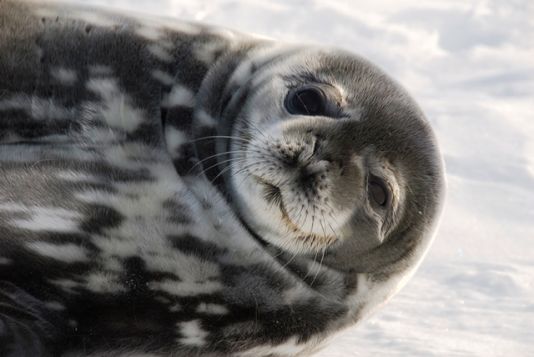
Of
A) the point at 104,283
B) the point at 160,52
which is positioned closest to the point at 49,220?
the point at 104,283

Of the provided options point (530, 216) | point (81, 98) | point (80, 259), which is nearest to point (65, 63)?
point (81, 98)

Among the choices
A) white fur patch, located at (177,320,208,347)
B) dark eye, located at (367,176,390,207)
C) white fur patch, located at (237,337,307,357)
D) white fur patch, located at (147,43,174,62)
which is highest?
white fur patch, located at (147,43,174,62)

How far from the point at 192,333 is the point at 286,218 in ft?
1.39

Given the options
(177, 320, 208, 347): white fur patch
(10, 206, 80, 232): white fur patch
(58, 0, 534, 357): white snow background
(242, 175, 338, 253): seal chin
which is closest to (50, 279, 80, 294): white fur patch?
(10, 206, 80, 232): white fur patch

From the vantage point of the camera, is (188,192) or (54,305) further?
(188,192)

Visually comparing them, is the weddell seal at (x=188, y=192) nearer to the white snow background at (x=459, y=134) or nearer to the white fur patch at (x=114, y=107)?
the white fur patch at (x=114, y=107)

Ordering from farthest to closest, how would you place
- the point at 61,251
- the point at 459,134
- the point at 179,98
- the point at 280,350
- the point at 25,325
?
the point at 459,134, the point at 179,98, the point at 280,350, the point at 61,251, the point at 25,325

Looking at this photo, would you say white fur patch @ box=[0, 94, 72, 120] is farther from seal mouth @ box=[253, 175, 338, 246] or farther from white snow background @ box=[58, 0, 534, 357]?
white snow background @ box=[58, 0, 534, 357]

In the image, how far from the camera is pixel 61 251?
2.83m

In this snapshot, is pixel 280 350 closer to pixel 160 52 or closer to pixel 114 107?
pixel 114 107

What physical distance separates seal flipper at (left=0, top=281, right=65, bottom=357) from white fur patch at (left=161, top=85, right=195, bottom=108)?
0.72 metres

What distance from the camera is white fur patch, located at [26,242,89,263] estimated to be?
2.82m

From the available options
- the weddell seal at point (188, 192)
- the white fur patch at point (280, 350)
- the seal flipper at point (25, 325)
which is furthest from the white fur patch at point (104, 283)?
the white fur patch at point (280, 350)

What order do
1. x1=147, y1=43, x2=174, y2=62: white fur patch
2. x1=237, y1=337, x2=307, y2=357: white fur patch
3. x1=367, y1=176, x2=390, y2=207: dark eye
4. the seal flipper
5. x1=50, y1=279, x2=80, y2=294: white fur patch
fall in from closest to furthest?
the seal flipper < x1=50, y1=279, x2=80, y2=294: white fur patch < x1=237, y1=337, x2=307, y2=357: white fur patch < x1=367, y1=176, x2=390, y2=207: dark eye < x1=147, y1=43, x2=174, y2=62: white fur patch
